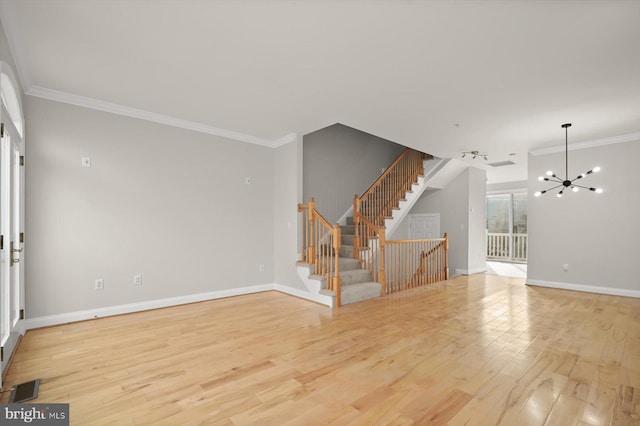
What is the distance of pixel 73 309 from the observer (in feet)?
12.4

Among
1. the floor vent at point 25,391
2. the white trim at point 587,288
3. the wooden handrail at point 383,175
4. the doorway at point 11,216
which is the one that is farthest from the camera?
the wooden handrail at point 383,175

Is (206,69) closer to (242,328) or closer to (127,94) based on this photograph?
(127,94)

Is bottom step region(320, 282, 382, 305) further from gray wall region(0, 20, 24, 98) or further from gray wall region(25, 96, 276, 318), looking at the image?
gray wall region(0, 20, 24, 98)

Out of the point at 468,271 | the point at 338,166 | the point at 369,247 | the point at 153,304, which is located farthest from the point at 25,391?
the point at 468,271

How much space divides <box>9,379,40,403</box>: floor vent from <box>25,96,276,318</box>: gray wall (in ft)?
5.35

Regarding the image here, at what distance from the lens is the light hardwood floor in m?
2.00

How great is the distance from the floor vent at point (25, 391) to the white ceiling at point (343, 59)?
2793 millimetres

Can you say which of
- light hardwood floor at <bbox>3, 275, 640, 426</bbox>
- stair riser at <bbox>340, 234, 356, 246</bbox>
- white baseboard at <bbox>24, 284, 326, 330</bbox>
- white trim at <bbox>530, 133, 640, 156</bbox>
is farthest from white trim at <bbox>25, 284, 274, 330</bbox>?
white trim at <bbox>530, 133, 640, 156</bbox>

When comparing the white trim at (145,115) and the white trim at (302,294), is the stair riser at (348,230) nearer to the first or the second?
the white trim at (302,294)

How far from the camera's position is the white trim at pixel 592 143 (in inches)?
206

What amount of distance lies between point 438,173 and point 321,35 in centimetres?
569

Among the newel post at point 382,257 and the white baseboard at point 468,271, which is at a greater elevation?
the newel post at point 382,257

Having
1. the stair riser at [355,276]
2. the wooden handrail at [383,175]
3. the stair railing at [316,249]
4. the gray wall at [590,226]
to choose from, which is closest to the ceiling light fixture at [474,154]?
the gray wall at [590,226]

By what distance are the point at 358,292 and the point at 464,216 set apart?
14.8ft
